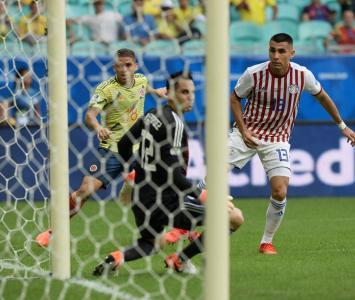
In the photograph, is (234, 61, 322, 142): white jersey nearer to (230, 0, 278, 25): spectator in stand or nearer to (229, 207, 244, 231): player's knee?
(229, 207, 244, 231): player's knee

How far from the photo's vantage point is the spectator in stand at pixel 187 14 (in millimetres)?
11146

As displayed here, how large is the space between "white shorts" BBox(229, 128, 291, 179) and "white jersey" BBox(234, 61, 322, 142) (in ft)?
0.32

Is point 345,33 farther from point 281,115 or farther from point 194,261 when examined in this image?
point 194,261

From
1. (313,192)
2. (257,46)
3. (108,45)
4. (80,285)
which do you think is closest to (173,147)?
(80,285)

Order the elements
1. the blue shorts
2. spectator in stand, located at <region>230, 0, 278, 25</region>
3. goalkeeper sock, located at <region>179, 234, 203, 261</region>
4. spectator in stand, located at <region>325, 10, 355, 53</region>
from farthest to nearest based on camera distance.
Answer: spectator in stand, located at <region>230, 0, 278, 25</region> < spectator in stand, located at <region>325, 10, 355, 53</region> < the blue shorts < goalkeeper sock, located at <region>179, 234, 203, 261</region>

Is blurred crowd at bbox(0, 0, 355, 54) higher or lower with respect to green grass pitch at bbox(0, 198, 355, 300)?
higher

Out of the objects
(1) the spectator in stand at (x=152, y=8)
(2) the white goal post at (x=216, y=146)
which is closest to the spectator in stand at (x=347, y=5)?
(1) the spectator in stand at (x=152, y=8)

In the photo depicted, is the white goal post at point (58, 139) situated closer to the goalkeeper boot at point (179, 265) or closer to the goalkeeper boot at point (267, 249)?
the goalkeeper boot at point (179, 265)

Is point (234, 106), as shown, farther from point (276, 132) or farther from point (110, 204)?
point (110, 204)

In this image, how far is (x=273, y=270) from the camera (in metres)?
7.38

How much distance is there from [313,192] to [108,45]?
355 cm

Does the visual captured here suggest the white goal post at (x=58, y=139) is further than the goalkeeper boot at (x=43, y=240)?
No

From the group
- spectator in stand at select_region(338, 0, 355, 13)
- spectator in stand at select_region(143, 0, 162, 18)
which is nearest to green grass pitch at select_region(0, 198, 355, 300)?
spectator in stand at select_region(143, 0, 162, 18)

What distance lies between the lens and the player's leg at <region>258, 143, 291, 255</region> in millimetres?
8523
